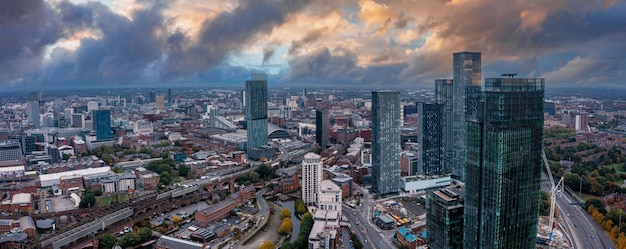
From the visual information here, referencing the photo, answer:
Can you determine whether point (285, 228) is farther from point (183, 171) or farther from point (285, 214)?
point (183, 171)

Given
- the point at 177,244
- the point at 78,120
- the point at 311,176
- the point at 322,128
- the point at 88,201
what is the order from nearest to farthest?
the point at 177,244 → the point at 88,201 → the point at 311,176 → the point at 322,128 → the point at 78,120

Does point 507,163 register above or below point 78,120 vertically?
above

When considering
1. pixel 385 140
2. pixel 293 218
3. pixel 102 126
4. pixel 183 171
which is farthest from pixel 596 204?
pixel 102 126

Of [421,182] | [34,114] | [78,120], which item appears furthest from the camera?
[34,114]

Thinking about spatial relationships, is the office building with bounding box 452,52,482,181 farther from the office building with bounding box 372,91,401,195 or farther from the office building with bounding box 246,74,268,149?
the office building with bounding box 246,74,268,149

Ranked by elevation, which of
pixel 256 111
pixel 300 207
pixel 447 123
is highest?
pixel 256 111

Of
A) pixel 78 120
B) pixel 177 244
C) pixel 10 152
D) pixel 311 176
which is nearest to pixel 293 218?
pixel 311 176

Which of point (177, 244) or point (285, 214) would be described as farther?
point (285, 214)
